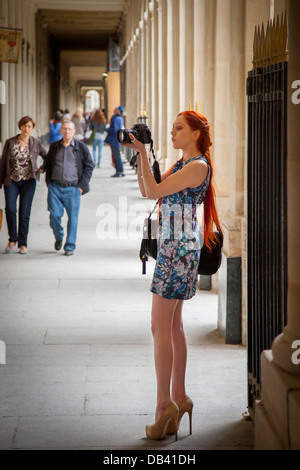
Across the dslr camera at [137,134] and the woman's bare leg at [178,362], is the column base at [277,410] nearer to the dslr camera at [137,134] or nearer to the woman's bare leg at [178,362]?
the woman's bare leg at [178,362]

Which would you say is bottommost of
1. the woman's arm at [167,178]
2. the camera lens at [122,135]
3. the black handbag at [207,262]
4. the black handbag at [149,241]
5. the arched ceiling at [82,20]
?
the black handbag at [207,262]

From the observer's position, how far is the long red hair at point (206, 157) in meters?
4.70

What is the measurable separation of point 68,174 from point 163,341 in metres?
6.60

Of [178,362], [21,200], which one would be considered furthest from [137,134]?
[21,200]

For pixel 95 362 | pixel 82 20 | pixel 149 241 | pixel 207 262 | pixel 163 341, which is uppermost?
pixel 82 20

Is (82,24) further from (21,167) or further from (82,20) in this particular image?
(21,167)

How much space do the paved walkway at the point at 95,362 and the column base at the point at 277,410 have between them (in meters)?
0.45

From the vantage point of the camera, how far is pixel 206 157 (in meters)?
4.75

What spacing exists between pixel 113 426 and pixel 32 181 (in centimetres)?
642

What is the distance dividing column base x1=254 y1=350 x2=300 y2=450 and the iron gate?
→ 451mm

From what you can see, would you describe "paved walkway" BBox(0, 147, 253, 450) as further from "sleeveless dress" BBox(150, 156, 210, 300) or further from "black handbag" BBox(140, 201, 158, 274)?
"black handbag" BBox(140, 201, 158, 274)

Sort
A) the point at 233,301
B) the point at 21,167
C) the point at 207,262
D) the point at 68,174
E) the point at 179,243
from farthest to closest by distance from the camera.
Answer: the point at 68,174, the point at 21,167, the point at 233,301, the point at 207,262, the point at 179,243

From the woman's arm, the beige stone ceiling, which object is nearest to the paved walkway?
the woman's arm

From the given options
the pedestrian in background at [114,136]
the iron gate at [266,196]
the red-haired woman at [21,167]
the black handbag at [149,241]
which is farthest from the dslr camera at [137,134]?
the pedestrian in background at [114,136]
